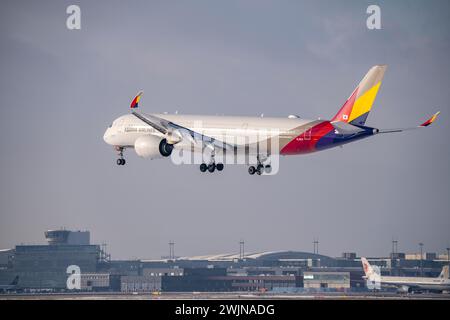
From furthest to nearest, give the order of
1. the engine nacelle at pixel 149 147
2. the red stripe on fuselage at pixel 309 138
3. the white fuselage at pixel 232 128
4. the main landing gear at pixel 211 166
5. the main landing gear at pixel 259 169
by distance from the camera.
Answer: the engine nacelle at pixel 149 147 → the main landing gear at pixel 211 166 → the main landing gear at pixel 259 169 → the white fuselage at pixel 232 128 → the red stripe on fuselage at pixel 309 138

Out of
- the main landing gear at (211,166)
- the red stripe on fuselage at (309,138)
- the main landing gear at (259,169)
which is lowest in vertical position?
the main landing gear at (259,169)

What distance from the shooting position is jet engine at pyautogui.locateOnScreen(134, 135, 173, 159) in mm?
137125

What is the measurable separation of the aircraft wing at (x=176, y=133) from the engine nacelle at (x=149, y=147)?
56.7 inches

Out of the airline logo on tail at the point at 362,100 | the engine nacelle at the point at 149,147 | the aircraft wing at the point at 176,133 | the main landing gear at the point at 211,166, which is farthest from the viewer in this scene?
the engine nacelle at the point at 149,147

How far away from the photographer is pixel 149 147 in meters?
137

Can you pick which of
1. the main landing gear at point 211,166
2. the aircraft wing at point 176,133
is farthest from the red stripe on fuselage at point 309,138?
the main landing gear at point 211,166

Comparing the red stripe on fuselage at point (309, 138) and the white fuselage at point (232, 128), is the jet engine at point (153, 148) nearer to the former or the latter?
the white fuselage at point (232, 128)

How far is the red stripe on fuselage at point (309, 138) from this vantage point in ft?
419

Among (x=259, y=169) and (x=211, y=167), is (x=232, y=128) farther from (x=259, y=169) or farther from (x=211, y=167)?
(x=259, y=169)

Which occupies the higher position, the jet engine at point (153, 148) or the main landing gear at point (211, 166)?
the jet engine at point (153, 148)
